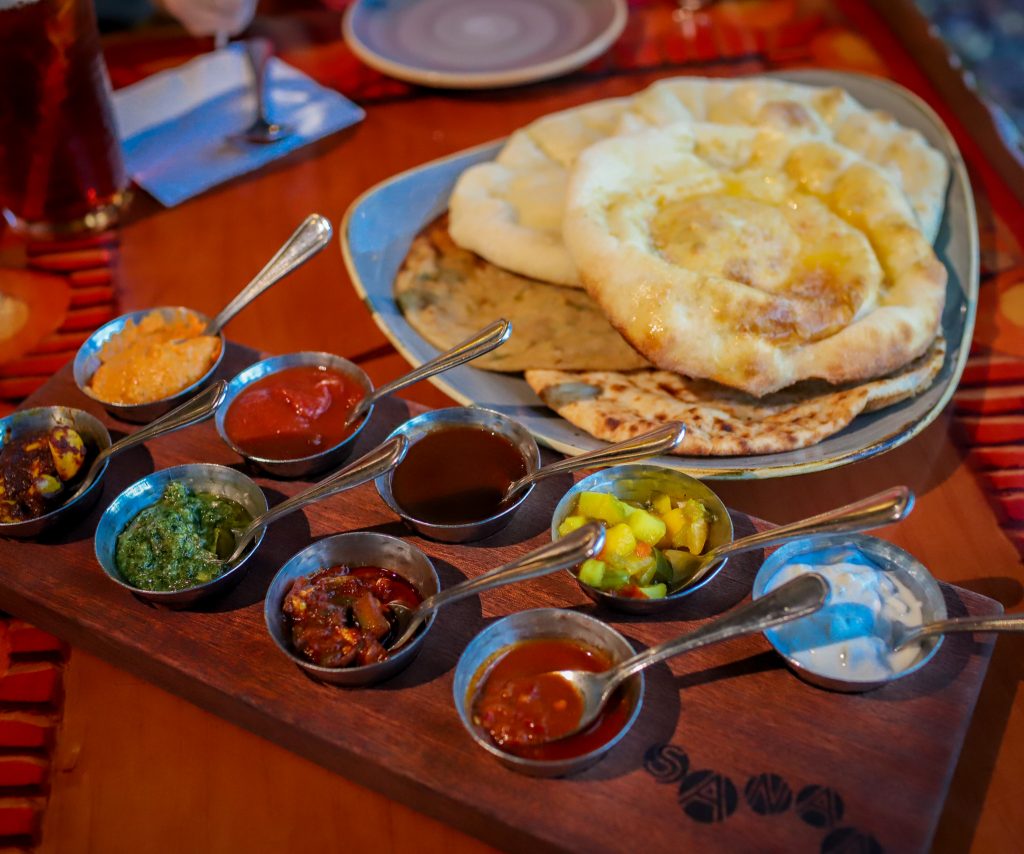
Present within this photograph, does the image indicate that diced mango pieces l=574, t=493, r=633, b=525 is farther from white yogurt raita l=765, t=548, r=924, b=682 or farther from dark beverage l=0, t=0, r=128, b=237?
dark beverage l=0, t=0, r=128, b=237

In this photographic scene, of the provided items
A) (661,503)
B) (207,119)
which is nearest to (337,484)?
(661,503)

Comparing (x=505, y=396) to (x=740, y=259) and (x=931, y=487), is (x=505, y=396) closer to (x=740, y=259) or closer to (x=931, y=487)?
(x=740, y=259)

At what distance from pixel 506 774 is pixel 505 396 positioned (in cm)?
103

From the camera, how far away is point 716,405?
2254mm

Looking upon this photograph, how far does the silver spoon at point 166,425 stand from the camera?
6.42 feet

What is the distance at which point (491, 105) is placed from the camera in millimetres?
3576

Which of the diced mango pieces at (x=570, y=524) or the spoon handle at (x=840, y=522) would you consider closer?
the spoon handle at (x=840, y=522)

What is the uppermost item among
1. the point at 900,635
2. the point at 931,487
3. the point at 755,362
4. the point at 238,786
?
the point at 755,362

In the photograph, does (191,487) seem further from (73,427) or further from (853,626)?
(853,626)

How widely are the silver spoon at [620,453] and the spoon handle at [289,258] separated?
0.88 meters

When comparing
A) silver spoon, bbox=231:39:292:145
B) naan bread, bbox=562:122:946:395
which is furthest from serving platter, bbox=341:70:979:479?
silver spoon, bbox=231:39:292:145

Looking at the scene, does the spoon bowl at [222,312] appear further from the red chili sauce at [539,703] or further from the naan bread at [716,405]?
the red chili sauce at [539,703]

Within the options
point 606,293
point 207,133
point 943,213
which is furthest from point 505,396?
point 207,133

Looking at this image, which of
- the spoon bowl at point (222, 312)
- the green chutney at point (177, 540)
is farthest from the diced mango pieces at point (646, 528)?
the spoon bowl at point (222, 312)
